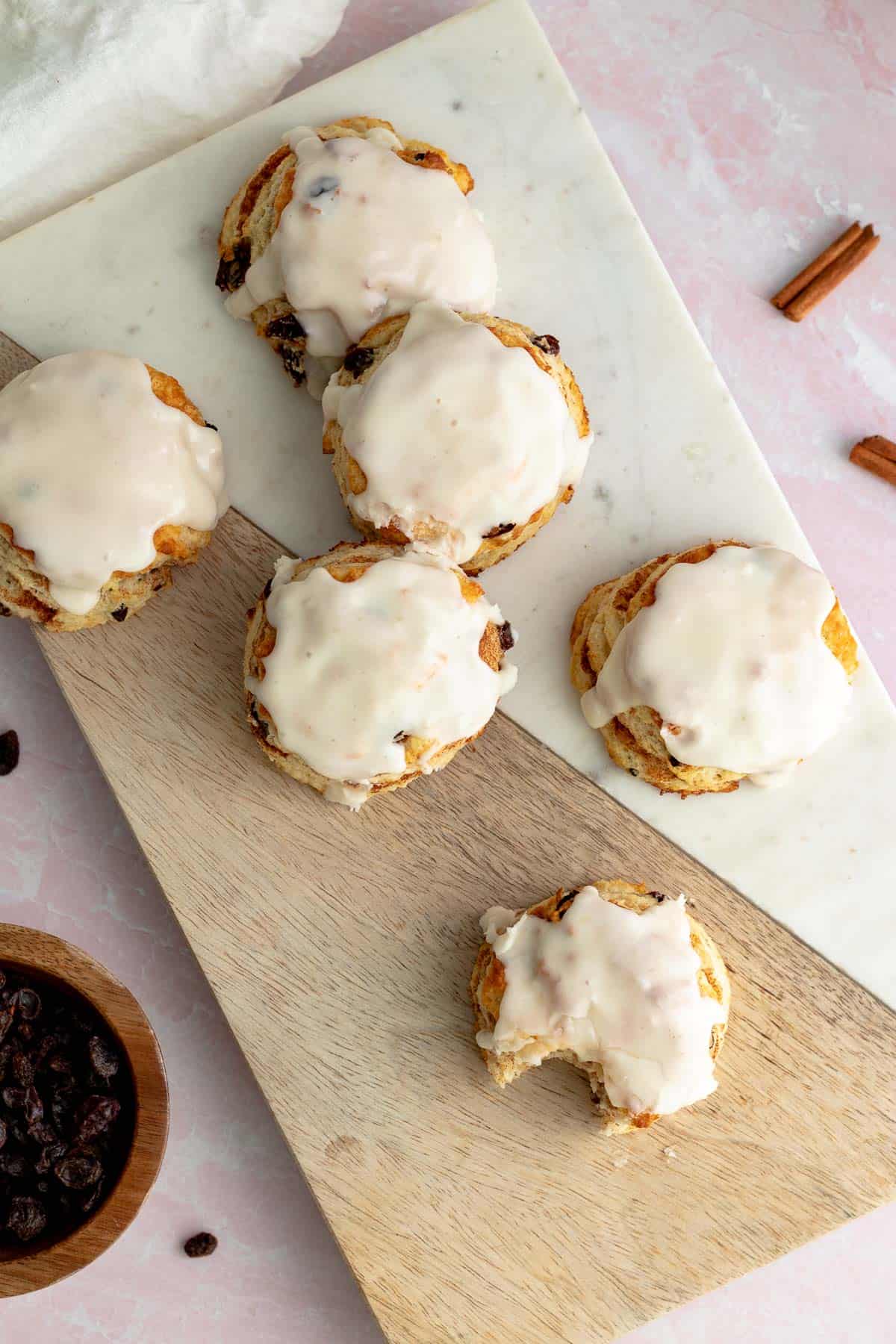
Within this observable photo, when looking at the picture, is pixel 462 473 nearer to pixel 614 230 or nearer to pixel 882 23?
pixel 614 230

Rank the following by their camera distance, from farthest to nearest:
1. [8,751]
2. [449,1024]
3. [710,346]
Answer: [710,346] → [8,751] → [449,1024]

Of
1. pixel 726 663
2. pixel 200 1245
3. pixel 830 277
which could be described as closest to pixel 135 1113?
pixel 200 1245

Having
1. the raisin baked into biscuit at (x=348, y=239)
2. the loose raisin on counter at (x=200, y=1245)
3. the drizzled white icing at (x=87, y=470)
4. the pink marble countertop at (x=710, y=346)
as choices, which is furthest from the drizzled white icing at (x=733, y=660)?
the loose raisin on counter at (x=200, y=1245)

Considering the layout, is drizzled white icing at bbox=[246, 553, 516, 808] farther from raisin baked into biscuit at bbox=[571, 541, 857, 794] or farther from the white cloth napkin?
the white cloth napkin

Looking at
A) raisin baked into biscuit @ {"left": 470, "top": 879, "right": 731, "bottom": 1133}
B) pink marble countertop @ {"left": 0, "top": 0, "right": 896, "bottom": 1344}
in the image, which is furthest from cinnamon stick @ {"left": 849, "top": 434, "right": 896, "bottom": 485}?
raisin baked into biscuit @ {"left": 470, "top": 879, "right": 731, "bottom": 1133}

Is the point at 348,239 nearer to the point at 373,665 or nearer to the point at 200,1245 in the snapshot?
the point at 373,665
